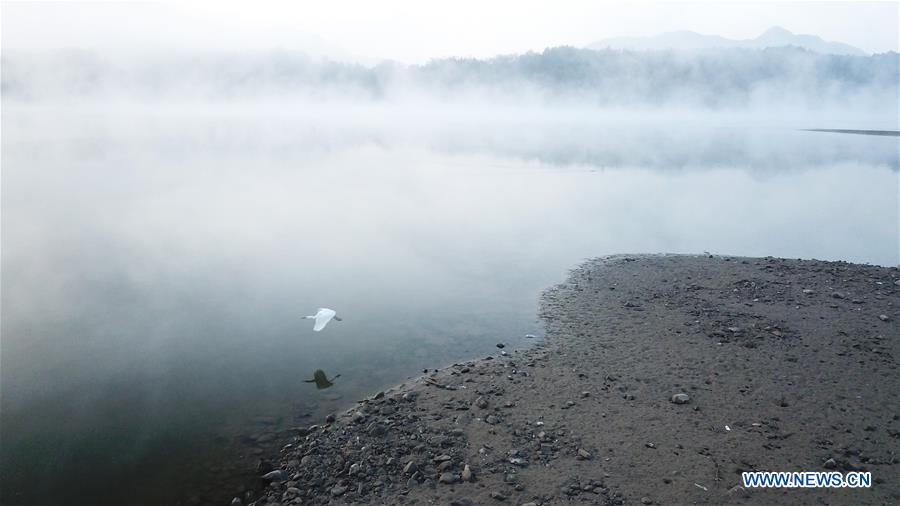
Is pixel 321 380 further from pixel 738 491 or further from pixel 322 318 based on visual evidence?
pixel 738 491

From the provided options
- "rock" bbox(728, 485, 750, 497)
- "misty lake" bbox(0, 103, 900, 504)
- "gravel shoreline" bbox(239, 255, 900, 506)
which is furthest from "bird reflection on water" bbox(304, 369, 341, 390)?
"rock" bbox(728, 485, 750, 497)

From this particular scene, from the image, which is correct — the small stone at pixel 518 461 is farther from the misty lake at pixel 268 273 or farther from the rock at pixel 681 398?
the misty lake at pixel 268 273

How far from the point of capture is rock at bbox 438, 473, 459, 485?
237 inches

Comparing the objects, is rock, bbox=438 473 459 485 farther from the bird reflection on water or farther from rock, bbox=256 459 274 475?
the bird reflection on water

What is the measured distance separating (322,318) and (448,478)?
540cm

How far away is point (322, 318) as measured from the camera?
10734mm

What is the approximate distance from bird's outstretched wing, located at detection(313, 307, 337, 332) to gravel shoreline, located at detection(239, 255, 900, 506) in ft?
9.32

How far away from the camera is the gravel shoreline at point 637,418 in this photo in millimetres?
5961

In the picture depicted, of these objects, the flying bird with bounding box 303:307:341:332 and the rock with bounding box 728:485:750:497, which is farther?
the flying bird with bounding box 303:307:341:332

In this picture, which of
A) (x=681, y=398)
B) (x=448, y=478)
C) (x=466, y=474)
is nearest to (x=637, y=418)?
(x=681, y=398)

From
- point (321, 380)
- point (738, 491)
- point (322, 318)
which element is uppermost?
point (322, 318)

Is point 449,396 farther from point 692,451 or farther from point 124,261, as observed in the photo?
point 124,261

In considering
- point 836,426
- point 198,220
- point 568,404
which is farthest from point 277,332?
point 198,220

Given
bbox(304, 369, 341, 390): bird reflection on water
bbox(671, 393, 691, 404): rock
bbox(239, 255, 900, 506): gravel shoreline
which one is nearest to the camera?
bbox(239, 255, 900, 506): gravel shoreline
